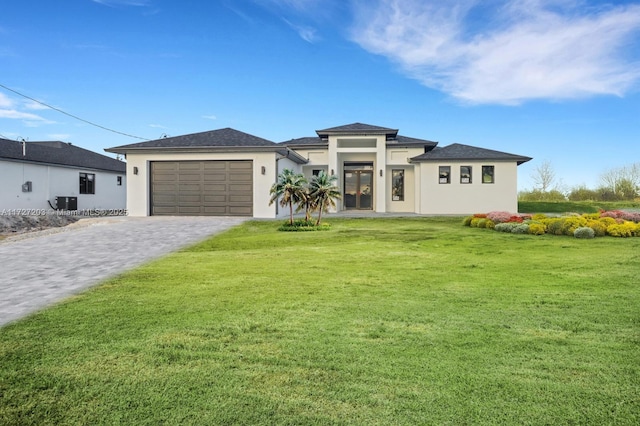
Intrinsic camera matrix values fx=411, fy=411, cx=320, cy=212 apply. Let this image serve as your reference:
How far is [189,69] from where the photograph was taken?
2108cm

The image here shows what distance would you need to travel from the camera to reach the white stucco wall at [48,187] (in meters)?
23.3

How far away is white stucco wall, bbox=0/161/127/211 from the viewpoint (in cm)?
2330

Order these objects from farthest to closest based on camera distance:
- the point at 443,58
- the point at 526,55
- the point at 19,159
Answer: the point at 19,159 < the point at 443,58 < the point at 526,55

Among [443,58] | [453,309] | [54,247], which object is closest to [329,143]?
[443,58]

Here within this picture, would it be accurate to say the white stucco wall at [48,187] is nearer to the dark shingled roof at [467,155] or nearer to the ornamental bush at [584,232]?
the dark shingled roof at [467,155]

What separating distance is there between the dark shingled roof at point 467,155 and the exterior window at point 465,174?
608 mm

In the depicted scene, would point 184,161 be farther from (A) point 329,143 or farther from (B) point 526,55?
(B) point 526,55

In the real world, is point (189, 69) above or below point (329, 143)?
above

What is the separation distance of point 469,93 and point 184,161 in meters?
15.5

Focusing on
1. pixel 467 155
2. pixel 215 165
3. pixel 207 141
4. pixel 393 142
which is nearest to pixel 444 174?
pixel 467 155

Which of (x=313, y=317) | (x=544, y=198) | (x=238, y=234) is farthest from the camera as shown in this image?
(x=544, y=198)

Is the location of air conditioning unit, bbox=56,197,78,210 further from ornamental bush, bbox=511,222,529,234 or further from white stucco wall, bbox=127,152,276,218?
ornamental bush, bbox=511,222,529,234

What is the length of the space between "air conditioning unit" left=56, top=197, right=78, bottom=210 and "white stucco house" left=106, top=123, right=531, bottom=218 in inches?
318

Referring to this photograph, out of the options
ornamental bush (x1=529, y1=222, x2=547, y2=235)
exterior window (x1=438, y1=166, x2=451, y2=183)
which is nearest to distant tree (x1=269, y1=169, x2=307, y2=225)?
ornamental bush (x1=529, y1=222, x2=547, y2=235)
